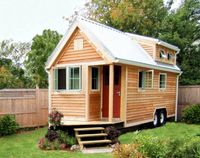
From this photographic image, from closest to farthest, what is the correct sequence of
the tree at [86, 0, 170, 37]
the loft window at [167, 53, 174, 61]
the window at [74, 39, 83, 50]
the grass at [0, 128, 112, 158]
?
the grass at [0, 128, 112, 158]
the window at [74, 39, 83, 50]
the loft window at [167, 53, 174, 61]
the tree at [86, 0, 170, 37]

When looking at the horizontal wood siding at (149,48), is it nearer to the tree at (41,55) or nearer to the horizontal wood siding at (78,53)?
the horizontal wood siding at (78,53)

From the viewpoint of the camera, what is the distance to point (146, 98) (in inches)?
557

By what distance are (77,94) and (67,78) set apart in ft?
2.87

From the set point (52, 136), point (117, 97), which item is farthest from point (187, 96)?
point (52, 136)

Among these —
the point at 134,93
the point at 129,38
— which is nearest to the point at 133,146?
the point at 134,93

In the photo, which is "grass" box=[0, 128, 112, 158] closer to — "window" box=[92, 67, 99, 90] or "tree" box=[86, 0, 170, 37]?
"window" box=[92, 67, 99, 90]

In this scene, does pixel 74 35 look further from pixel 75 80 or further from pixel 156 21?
pixel 156 21

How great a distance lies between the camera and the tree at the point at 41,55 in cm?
3206

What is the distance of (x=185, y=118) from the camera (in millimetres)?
16516

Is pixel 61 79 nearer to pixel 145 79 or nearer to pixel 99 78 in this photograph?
pixel 99 78

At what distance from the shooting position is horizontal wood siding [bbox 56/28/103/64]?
12591 mm

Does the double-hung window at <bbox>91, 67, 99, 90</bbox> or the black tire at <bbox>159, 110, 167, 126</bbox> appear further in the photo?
the black tire at <bbox>159, 110, 167, 126</bbox>

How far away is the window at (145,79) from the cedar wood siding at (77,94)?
86.5 inches

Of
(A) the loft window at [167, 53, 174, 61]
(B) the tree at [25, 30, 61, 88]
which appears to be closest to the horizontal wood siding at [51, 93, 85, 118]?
(A) the loft window at [167, 53, 174, 61]
